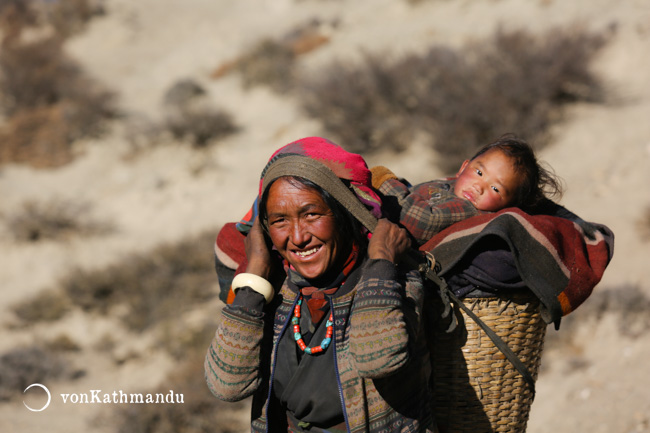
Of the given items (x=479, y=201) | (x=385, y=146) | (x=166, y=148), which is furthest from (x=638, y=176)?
(x=166, y=148)

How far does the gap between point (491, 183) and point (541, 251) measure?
1.57 feet

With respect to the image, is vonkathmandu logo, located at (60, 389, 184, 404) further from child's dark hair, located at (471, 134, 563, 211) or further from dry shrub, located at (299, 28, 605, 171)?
dry shrub, located at (299, 28, 605, 171)

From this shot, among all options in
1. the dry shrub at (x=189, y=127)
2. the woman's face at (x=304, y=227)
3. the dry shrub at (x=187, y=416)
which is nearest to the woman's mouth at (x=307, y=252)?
the woman's face at (x=304, y=227)

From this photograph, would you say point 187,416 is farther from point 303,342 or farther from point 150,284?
point 303,342

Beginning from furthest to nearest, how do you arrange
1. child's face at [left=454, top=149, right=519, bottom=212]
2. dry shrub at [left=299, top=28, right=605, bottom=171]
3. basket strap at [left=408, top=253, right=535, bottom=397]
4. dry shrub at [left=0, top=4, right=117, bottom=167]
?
dry shrub at [left=0, top=4, right=117, bottom=167], dry shrub at [left=299, top=28, right=605, bottom=171], child's face at [left=454, top=149, right=519, bottom=212], basket strap at [left=408, top=253, right=535, bottom=397]

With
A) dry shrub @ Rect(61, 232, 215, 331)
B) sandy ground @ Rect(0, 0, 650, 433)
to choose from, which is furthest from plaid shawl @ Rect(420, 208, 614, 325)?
dry shrub @ Rect(61, 232, 215, 331)

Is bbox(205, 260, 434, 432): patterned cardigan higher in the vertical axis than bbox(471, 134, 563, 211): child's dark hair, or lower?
lower

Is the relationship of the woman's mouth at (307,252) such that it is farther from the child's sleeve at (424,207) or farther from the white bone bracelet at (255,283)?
the child's sleeve at (424,207)

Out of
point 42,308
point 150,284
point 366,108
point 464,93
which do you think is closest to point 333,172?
point 150,284

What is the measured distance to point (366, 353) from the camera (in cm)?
155

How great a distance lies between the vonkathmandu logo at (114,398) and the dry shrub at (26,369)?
0.46ft

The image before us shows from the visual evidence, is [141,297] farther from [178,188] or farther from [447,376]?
[447,376]

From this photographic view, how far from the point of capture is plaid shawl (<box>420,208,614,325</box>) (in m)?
1.72

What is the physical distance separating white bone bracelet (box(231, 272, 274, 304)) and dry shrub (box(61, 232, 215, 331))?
591 cm
